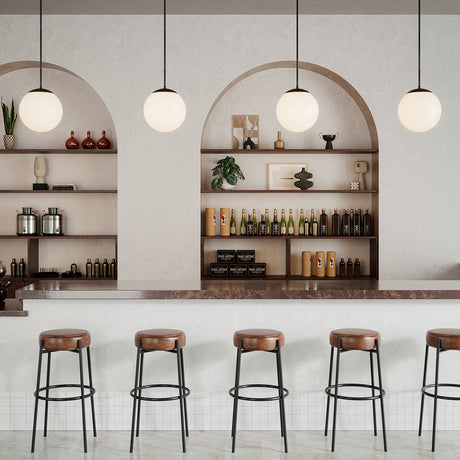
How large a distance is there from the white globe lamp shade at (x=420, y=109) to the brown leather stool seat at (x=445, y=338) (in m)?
1.31

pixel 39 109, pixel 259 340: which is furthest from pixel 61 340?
pixel 39 109

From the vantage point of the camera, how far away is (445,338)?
11.7 ft

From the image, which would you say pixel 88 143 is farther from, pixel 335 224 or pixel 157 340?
pixel 157 340

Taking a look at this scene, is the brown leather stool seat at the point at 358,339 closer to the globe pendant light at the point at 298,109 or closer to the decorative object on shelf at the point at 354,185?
the globe pendant light at the point at 298,109

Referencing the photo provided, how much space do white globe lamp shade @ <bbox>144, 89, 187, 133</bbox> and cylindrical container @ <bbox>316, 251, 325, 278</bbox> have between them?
280 cm

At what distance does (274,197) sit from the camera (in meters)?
6.29

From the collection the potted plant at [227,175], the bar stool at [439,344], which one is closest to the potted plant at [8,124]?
the potted plant at [227,175]

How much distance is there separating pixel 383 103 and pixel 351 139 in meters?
0.60

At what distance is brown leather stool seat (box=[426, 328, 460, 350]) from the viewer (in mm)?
3547

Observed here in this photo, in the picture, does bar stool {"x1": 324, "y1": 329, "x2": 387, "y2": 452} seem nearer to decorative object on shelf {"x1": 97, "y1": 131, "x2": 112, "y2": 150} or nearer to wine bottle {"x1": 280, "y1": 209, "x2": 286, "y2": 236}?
wine bottle {"x1": 280, "y1": 209, "x2": 286, "y2": 236}

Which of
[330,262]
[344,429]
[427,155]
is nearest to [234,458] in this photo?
[344,429]

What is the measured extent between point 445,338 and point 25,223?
14.3 feet

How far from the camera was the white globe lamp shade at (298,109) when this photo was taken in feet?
12.0

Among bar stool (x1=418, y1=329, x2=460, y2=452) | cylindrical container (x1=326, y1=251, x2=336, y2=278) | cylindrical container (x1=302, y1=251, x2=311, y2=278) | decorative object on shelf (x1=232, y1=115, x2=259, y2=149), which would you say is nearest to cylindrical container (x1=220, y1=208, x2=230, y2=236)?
decorative object on shelf (x1=232, y1=115, x2=259, y2=149)
